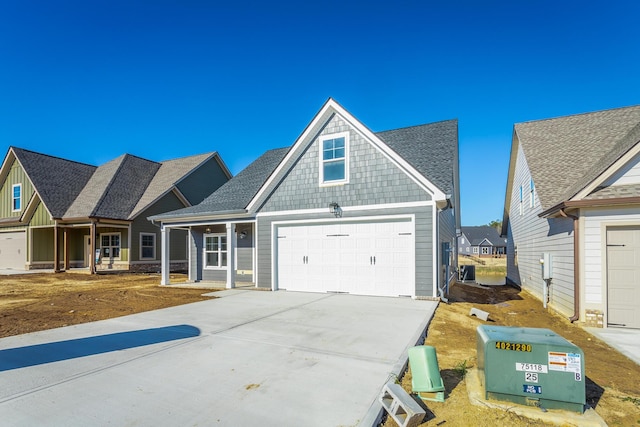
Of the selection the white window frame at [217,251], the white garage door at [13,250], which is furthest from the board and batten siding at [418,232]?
the white garage door at [13,250]

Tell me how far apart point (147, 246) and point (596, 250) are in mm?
22152

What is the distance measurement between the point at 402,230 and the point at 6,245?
94.0 feet

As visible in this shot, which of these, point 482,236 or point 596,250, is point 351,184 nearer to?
point 596,250

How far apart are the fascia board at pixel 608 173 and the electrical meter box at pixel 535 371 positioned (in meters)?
5.09

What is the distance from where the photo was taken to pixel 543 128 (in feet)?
44.1

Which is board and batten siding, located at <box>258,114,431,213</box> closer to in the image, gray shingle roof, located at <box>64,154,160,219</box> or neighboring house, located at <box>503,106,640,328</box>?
neighboring house, located at <box>503,106,640,328</box>

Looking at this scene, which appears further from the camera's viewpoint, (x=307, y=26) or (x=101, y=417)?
(x=307, y=26)

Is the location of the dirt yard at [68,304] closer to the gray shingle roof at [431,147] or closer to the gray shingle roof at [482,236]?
the gray shingle roof at [431,147]

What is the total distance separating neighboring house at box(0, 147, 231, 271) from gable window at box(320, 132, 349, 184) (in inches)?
564

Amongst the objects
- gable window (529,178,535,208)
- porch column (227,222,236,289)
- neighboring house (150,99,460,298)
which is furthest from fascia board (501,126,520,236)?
porch column (227,222,236,289)

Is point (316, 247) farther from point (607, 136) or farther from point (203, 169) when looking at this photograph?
point (203, 169)

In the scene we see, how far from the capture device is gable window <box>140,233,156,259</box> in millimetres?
21031

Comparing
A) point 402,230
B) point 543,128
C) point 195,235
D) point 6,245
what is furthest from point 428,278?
point 6,245

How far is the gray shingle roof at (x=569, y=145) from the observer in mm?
9906
